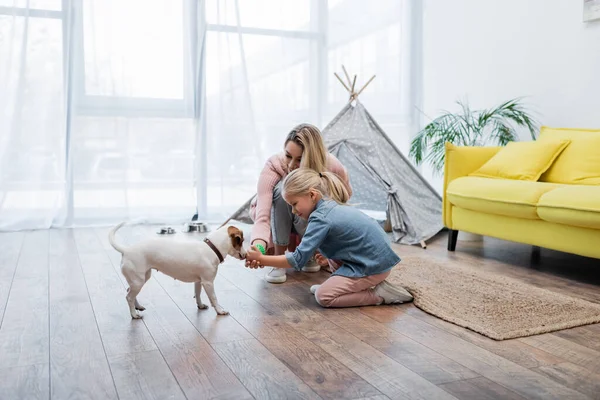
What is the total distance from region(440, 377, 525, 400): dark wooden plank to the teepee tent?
2.18 meters

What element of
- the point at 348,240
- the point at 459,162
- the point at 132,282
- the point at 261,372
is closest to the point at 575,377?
the point at 261,372

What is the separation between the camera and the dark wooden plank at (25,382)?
1389mm

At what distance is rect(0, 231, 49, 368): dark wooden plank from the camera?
1.66m

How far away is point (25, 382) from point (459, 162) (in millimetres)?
2562

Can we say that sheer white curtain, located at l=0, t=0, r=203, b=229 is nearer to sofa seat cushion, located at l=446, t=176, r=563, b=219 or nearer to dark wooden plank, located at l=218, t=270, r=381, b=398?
sofa seat cushion, located at l=446, t=176, r=563, b=219

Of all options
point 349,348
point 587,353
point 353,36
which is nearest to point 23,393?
point 349,348

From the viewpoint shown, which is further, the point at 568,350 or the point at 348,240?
the point at 348,240

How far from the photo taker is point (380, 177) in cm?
381

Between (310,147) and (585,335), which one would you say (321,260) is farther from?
(585,335)

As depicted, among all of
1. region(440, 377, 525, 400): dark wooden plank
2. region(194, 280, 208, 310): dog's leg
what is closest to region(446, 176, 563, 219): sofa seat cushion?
region(440, 377, 525, 400): dark wooden plank

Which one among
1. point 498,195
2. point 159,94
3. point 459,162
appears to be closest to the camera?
point 498,195

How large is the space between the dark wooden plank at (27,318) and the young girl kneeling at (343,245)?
2.52 ft

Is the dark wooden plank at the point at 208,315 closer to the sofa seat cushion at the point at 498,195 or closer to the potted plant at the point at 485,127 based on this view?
the sofa seat cushion at the point at 498,195

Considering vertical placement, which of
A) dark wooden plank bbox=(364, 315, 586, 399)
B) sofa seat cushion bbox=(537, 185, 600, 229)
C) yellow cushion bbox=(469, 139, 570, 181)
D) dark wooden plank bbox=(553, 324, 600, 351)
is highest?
yellow cushion bbox=(469, 139, 570, 181)
